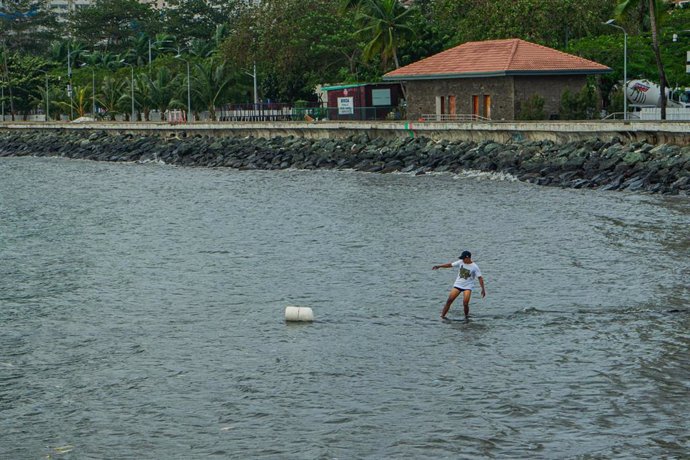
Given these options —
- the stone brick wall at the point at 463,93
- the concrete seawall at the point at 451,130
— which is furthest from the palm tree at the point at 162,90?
the stone brick wall at the point at 463,93

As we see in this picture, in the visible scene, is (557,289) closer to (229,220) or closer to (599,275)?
(599,275)

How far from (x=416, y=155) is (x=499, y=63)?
946 centimetres

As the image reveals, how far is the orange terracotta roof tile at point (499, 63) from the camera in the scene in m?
64.5

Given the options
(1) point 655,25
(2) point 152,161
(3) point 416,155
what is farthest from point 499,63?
(2) point 152,161

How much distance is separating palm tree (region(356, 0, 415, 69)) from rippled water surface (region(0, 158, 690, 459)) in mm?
36740

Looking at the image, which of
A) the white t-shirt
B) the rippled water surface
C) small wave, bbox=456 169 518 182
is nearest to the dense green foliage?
small wave, bbox=456 169 518 182

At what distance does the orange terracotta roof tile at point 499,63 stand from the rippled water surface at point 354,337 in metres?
22.6

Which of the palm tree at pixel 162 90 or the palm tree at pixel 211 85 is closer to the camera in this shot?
the palm tree at pixel 211 85

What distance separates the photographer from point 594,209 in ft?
133

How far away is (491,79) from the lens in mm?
66375

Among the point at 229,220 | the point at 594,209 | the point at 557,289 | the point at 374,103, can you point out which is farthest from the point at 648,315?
the point at 374,103

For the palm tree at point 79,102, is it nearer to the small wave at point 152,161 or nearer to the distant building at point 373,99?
the small wave at point 152,161

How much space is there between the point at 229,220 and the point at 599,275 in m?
18.6

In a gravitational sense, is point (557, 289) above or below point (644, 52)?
below
